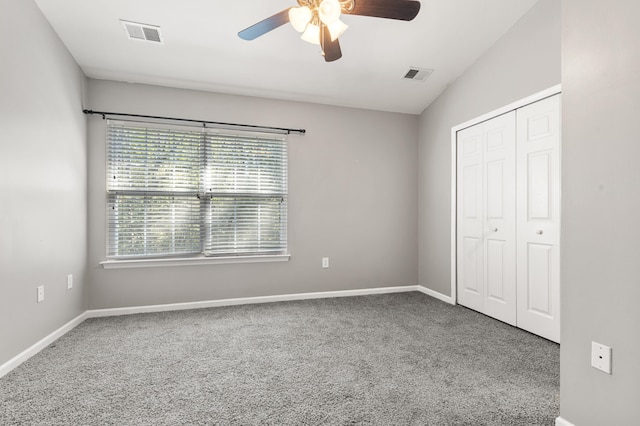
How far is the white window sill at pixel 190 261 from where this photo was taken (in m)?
3.28

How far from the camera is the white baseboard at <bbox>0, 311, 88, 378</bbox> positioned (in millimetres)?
2079

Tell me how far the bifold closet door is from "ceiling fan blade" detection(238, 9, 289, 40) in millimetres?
2266

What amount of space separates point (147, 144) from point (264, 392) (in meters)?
2.71

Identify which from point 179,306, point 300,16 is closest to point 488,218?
point 300,16

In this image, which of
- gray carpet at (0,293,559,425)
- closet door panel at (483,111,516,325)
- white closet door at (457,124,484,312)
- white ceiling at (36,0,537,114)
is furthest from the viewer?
white closet door at (457,124,484,312)

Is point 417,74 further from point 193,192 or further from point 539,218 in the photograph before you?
point 193,192

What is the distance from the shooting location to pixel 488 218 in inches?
132

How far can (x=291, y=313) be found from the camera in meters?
3.35

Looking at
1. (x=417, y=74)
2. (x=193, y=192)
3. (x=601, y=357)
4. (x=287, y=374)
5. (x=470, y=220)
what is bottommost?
(x=287, y=374)

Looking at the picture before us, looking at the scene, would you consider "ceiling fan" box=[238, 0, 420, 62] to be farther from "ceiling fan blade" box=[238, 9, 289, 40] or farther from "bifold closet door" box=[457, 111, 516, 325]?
"bifold closet door" box=[457, 111, 516, 325]

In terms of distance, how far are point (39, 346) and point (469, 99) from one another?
14.3 feet

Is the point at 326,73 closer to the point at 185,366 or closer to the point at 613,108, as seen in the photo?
the point at 613,108

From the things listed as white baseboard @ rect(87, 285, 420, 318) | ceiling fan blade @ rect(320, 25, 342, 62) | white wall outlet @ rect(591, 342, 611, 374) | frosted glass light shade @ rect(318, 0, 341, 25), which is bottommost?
white baseboard @ rect(87, 285, 420, 318)

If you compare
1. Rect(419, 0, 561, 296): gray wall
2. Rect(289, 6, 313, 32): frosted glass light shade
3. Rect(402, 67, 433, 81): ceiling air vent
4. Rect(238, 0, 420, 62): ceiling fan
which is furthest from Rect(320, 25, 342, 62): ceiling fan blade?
Rect(419, 0, 561, 296): gray wall
